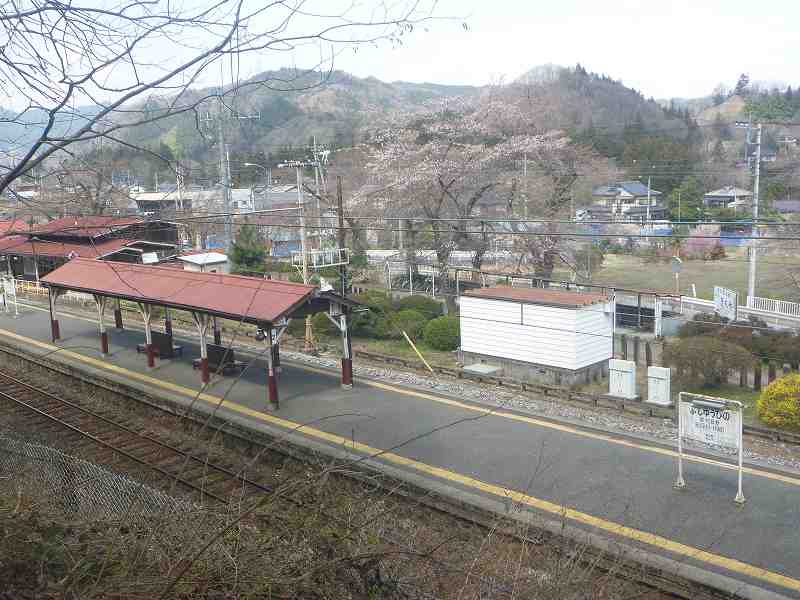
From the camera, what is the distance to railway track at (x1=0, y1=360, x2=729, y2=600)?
6.14m

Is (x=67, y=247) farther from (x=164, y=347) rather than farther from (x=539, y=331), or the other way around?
(x=539, y=331)

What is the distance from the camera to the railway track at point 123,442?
29.1 ft

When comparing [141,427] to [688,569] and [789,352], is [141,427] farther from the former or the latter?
[789,352]

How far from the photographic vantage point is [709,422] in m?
8.39

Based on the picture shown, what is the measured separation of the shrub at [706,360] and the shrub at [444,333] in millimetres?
5351

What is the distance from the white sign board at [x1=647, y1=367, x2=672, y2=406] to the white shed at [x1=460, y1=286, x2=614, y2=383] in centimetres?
244

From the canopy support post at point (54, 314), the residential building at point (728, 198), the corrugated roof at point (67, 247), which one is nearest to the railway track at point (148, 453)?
the canopy support post at point (54, 314)

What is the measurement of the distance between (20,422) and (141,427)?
6.24ft

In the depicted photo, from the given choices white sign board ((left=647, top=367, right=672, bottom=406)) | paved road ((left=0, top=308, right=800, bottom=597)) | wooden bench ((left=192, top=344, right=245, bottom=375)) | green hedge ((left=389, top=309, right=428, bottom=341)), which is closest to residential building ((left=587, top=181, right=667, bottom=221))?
green hedge ((left=389, top=309, right=428, bottom=341))

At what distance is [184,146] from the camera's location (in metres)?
5.16

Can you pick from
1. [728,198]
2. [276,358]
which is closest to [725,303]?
[276,358]

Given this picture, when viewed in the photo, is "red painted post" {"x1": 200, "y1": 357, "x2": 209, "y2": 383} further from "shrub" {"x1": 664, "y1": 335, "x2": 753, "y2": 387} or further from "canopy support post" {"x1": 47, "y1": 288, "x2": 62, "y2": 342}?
"shrub" {"x1": 664, "y1": 335, "x2": 753, "y2": 387}

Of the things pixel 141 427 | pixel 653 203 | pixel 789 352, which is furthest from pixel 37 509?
pixel 653 203

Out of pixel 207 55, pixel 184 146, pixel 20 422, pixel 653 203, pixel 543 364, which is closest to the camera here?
pixel 207 55
